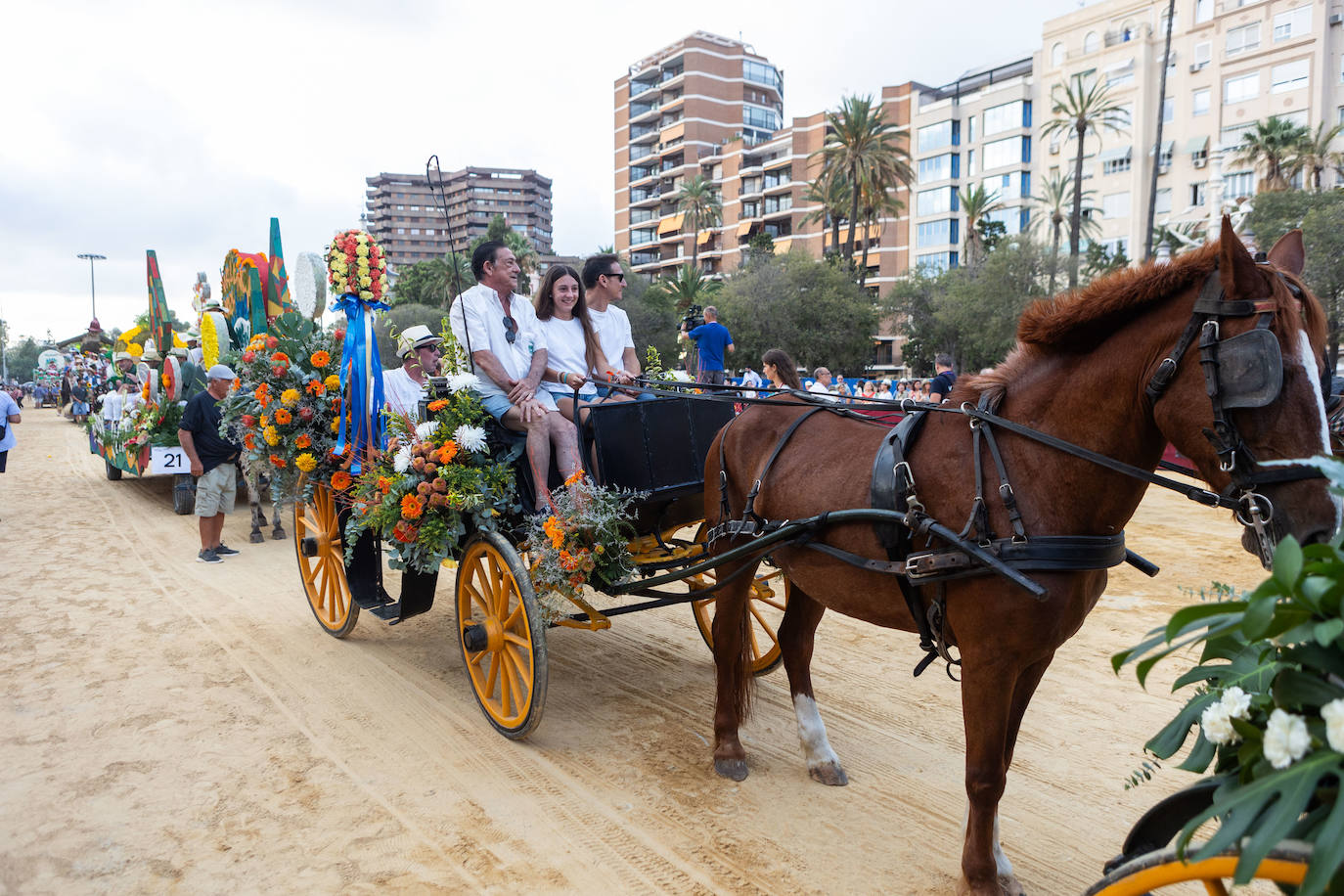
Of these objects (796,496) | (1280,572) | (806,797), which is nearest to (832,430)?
(796,496)

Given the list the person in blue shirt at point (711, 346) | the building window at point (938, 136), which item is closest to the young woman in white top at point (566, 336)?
the person in blue shirt at point (711, 346)

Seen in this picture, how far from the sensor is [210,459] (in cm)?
887

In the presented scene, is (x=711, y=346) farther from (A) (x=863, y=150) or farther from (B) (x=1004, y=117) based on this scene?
(B) (x=1004, y=117)

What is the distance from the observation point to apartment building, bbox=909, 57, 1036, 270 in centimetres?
4909

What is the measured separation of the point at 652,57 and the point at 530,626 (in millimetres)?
80796

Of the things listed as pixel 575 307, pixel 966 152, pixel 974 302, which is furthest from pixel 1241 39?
pixel 575 307

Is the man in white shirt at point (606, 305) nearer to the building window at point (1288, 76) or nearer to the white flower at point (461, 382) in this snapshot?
the white flower at point (461, 382)

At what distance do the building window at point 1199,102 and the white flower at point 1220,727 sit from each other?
48569 millimetres

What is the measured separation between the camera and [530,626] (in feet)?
12.7

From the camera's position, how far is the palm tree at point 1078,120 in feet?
112

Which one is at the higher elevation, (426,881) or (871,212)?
(871,212)

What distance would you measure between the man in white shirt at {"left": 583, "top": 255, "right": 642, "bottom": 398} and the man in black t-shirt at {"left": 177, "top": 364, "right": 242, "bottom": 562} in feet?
18.0

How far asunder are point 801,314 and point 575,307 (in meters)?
34.5

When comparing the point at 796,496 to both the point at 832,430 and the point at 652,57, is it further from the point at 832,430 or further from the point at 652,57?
the point at 652,57
